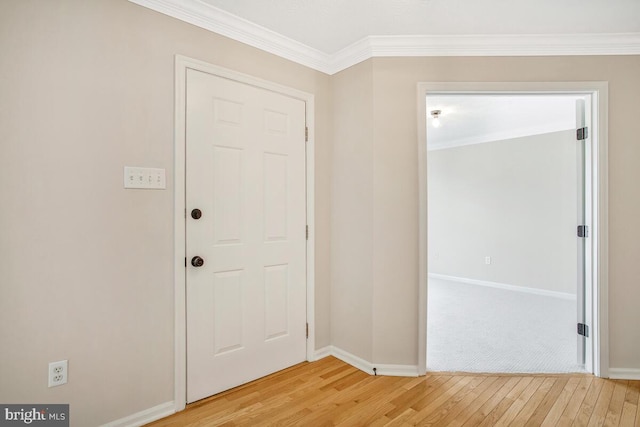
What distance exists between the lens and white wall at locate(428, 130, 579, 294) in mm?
4676

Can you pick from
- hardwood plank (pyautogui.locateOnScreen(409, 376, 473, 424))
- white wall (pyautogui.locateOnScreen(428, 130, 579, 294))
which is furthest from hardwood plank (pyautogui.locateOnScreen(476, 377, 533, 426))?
white wall (pyautogui.locateOnScreen(428, 130, 579, 294))

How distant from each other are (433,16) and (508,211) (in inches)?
163

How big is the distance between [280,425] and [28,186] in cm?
180

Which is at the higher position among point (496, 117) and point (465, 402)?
point (496, 117)

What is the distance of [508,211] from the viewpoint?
5.19m

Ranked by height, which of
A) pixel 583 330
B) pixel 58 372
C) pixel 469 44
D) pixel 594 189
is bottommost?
pixel 583 330

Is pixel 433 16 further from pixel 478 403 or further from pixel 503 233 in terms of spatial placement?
pixel 503 233

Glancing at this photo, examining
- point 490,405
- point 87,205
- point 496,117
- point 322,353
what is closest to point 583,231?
point 490,405

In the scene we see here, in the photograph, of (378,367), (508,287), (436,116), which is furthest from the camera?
(508,287)

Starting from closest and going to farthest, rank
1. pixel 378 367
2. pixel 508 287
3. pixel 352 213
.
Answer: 1. pixel 378 367
2. pixel 352 213
3. pixel 508 287

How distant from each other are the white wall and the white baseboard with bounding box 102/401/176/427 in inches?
196

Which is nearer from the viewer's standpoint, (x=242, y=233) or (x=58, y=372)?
(x=58, y=372)

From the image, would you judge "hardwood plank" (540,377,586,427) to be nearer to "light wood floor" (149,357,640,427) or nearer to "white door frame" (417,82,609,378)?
"light wood floor" (149,357,640,427)

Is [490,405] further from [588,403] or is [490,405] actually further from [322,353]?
[322,353]
